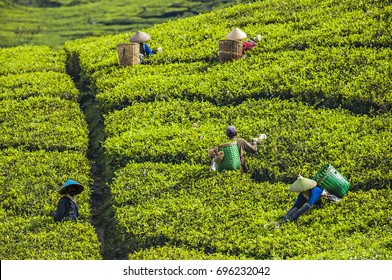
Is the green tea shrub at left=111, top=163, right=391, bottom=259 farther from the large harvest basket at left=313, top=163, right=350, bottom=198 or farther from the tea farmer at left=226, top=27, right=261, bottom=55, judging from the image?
the tea farmer at left=226, top=27, right=261, bottom=55

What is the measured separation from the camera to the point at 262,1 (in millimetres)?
30625

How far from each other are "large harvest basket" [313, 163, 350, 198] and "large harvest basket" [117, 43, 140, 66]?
35.5 feet

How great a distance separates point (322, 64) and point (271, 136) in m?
4.16

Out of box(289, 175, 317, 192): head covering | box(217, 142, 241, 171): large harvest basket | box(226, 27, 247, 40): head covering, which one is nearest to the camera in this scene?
box(289, 175, 317, 192): head covering

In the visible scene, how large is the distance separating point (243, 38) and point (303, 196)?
9.71 metres

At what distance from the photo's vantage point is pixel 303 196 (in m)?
16.6

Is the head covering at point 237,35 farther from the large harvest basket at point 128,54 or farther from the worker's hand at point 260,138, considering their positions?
the worker's hand at point 260,138

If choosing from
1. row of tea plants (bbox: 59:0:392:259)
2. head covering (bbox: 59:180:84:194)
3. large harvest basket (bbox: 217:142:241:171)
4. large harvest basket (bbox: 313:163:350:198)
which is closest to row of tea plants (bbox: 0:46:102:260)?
head covering (bbox: 59:180:84:194)

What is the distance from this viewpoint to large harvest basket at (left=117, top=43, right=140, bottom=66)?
2594 cm

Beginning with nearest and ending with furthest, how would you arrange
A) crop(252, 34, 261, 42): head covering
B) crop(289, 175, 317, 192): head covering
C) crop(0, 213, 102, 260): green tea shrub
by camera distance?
crop(289, 175, 317, 192): head covering, crop(0, 213, 102, 260): green tea shrub, crop(252, 34, 261, 42): head covering

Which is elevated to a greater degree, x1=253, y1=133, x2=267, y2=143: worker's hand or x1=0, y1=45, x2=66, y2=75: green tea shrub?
x1=253, y1=133, x2=267, y2=143: worker's hand

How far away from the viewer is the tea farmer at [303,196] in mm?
16297

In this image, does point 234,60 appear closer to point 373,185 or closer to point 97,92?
point 97,92

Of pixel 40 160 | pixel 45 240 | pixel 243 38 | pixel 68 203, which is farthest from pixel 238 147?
pixel 243 38
